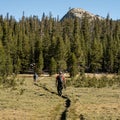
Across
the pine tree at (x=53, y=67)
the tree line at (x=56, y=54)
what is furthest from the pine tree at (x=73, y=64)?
the pine tree at (x=53, y=67)

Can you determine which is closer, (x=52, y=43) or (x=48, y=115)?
(x=48, y=115)

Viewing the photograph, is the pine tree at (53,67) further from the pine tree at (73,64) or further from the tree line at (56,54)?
the pine tree at (73,64)

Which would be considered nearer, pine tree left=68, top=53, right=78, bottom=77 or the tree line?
pine tree left=68, top=53, right=78, bottom=77

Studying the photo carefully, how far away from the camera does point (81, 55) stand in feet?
406

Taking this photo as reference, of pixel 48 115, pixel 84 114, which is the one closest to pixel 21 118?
pixel 48 115

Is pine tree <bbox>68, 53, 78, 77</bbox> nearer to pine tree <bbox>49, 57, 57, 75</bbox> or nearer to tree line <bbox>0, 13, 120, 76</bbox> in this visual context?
tree line <bbox>0, 13, 120, 76</bbox>

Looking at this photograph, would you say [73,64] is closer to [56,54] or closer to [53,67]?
[53,67]

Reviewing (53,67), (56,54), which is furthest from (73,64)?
(56,54)

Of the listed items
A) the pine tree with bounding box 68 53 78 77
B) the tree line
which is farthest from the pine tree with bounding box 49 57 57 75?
the pine tree with bounding box 68 53 78 77

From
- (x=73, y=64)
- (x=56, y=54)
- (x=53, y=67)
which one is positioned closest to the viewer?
(x=53, y=67)

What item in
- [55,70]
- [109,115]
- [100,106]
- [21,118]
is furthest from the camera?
[55,70]

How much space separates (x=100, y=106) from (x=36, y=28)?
6371 inches

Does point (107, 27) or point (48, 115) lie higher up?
point (107, 27)

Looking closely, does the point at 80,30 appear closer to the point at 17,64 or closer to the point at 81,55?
the point at 81,55
